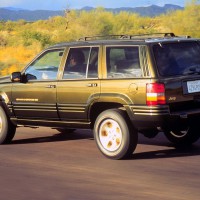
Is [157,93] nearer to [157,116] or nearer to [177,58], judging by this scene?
[157,116]

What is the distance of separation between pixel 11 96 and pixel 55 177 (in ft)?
9.98

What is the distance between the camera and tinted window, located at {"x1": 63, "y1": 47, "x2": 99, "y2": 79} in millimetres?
9359

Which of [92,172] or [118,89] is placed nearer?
[92,172]

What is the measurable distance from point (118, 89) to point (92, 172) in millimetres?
1354

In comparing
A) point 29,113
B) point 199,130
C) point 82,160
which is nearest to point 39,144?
point 29,113

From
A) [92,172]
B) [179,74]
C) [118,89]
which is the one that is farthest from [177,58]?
[92,172]

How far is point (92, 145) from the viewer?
10375 mm

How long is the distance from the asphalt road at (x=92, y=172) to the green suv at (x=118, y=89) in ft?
1.19

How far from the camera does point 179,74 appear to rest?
8.78 metres

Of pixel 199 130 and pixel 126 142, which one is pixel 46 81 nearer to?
pixel 126 142

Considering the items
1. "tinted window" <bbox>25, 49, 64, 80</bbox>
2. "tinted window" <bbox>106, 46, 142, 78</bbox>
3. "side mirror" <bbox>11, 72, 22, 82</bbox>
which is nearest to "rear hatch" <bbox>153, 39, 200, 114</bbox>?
"tinted window" <bbox>106, 46, 142, 78</bbox>

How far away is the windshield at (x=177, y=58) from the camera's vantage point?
28.6 feet

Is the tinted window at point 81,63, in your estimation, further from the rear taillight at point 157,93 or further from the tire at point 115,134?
the rear taillight at point 157,93

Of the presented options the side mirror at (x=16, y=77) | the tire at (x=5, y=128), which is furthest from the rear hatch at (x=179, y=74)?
the tire at (x=5, y=128)
